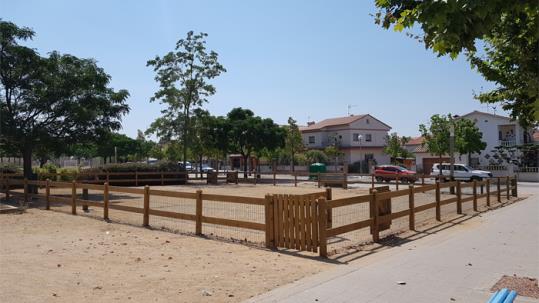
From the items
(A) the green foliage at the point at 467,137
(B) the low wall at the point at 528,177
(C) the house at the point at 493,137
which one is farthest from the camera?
(C) the house at the point at 493,137

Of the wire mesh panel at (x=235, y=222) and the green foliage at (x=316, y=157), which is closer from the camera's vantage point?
the wire mesh panel at (x=235, y=222)

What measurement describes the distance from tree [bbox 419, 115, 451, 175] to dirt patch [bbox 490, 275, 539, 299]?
36.5 meters

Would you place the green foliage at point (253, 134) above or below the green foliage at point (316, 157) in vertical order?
above

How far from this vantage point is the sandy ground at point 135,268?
6137 mm

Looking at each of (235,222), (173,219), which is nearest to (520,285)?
(235,222)

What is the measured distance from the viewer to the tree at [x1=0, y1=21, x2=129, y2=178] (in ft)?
75.0

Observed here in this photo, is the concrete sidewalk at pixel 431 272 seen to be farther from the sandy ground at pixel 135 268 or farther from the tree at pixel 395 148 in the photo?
the tree at pixel 395 148

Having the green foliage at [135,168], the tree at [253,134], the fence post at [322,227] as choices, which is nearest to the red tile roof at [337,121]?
the tree at [253,134]

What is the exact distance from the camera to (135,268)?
754cm

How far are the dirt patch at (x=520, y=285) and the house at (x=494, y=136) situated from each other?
4854 cm

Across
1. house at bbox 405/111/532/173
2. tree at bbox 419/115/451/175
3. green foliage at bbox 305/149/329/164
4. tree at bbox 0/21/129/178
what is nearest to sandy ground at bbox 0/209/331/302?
tree at bbox 0/21/129/178

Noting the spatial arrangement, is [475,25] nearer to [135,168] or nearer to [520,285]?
[520,285]

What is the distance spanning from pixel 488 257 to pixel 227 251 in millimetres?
4703

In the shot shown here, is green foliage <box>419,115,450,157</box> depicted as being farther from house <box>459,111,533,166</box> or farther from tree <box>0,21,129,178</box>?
tree <box>0,21,129,178</box>
